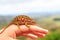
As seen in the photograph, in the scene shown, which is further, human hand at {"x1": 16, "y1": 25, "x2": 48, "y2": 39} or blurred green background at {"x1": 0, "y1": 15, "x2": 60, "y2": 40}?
blurred green background at {"x1": 0, "y1": 15, "x2": 60, "y2": 40}

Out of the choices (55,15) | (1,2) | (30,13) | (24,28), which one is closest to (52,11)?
(55,15)

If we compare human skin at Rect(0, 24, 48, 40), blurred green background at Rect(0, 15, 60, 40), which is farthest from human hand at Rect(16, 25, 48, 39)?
blurred green background at Rect(0, 15, 60, 40)

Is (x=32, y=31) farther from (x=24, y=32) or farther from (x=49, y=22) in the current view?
(x=49, y=22)

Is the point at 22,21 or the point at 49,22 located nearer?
the point at 22,21

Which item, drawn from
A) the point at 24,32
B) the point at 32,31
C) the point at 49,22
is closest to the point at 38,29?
the point at 32,31

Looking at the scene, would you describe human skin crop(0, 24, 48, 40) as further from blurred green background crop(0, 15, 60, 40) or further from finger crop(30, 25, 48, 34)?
blurred green background crop(0, 15, 60, 40)

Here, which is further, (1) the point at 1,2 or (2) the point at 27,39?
(1) the point at 1,2

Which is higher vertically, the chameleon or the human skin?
the chameleon

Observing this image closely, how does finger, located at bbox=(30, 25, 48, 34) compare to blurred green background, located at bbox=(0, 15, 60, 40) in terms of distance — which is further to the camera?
blurred green background, located at bbox=(0, 15, 60, 40)

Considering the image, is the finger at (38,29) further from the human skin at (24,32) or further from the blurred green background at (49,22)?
the blurred green background at (49,22)

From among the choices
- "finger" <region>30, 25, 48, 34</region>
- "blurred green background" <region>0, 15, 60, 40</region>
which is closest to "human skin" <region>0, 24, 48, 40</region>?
"finger" <region>30, 25, 48, 34</region>

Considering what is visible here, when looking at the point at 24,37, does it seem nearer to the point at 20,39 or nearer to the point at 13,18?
the point at 20,39
